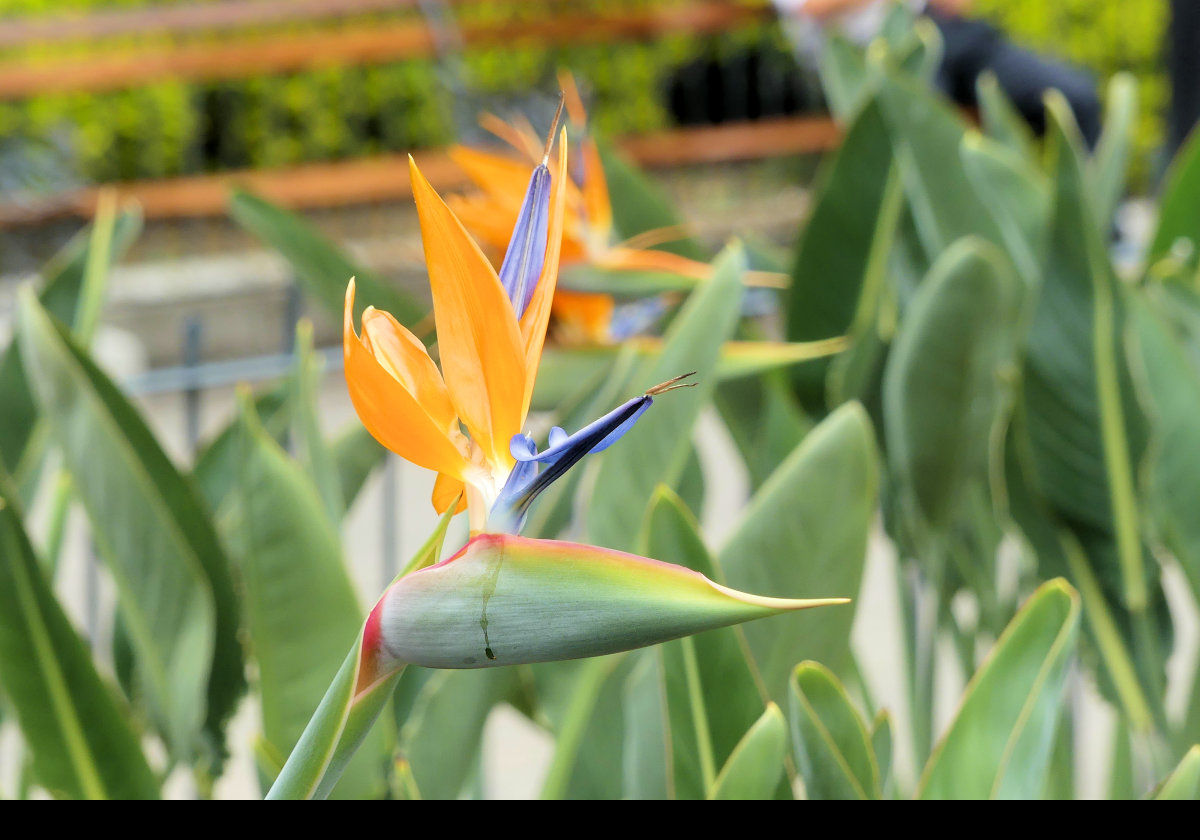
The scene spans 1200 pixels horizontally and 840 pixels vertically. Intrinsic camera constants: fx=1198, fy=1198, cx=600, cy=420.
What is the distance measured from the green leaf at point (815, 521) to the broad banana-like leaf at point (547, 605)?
231 millimetres

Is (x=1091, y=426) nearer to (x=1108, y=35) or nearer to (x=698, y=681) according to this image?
(x=698, y=681)

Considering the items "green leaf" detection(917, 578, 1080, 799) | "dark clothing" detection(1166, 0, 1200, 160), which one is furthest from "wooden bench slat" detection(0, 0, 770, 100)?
"green leaf" detection(917, 578, 1080, 799)

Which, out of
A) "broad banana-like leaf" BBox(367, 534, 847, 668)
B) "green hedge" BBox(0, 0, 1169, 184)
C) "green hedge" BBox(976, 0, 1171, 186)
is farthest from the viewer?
"green hedge" BBox(976, 0, 1171, 186)

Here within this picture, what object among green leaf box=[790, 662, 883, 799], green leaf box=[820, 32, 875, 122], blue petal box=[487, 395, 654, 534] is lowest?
green leaf box=[790, 662, 883, 799]

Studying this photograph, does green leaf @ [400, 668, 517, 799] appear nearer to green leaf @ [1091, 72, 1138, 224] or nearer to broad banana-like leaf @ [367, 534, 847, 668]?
broad banana-like leaf @ [367, 534, 847, 668]

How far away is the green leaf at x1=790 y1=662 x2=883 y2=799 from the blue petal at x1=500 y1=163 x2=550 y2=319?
0.17 m

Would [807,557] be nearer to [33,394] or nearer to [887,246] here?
[887,246]

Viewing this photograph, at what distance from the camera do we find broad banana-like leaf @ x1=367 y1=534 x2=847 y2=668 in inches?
7.8

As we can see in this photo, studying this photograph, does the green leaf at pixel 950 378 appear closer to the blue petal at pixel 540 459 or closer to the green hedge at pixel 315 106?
the blue petal at pixel 540 459

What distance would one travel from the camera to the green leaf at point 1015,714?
0.36 metres

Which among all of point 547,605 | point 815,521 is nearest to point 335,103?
point 815,521

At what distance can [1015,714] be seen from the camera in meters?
0.38

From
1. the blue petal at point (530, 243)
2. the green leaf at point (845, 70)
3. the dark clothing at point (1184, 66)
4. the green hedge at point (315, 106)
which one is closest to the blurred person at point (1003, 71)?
the dark clothing at point (1184, 66)
